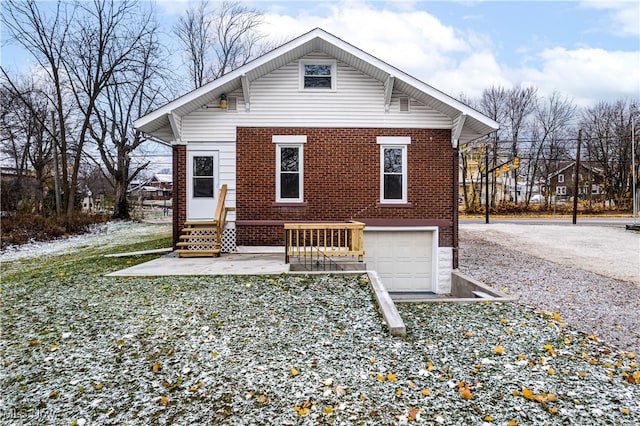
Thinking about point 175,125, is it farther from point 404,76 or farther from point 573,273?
point 573,273

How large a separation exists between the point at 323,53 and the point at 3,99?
26398 millimetres

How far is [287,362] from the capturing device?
171 inches

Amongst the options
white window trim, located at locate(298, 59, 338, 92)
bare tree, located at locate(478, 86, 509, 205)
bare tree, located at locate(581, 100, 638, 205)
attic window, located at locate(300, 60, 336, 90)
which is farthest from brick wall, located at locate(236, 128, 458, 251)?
bare tree, located at locate(581, 100, 638, 205)

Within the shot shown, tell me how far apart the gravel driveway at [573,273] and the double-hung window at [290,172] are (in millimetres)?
5568

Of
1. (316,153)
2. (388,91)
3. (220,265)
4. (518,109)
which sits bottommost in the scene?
(220,265)

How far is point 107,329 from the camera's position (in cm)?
504

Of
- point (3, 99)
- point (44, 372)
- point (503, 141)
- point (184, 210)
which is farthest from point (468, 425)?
point (503, 141)

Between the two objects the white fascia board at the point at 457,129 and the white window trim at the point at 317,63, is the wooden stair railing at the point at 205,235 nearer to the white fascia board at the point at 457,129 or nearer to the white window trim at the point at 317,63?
the white window trim at the point at 317,63

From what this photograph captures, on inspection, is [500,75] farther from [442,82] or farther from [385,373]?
[385,373]

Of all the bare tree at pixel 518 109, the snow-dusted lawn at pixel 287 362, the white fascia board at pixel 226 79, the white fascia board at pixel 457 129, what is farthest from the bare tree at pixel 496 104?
the snow-dusted lawn at pixel 287 362

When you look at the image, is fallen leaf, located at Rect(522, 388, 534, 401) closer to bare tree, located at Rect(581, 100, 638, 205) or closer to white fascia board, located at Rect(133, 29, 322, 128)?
white fascia board, located at Rect(133, 29, 322, 128)

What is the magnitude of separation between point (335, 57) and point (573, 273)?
9.17 meters

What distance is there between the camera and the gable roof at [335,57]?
9648mm

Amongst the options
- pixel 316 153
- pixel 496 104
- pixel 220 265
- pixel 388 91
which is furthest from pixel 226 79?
pixel 496 104
